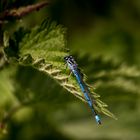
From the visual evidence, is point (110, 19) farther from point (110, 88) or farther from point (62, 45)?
point (62, 45)

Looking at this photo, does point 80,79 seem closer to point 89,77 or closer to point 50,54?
point 50,54

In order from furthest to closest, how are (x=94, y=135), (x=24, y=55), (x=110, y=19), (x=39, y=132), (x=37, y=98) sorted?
(x=110, y=19) < (x=94, y=135) < (x=39, y=132) < (x=37, y=98) < (x=24, y=55)

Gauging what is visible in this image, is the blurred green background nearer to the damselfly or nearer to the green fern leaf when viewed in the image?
the green fern leaf

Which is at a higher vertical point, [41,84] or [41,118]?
[41,84]

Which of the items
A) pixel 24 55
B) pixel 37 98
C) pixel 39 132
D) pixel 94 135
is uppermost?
pixel 24 55

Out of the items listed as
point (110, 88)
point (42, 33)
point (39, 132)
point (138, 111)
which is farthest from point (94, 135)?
point (42, 33)

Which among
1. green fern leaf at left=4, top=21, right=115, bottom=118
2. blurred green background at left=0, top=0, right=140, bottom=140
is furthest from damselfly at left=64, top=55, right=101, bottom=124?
blurred green background at left=0, top=0, right=140, bottom=140
